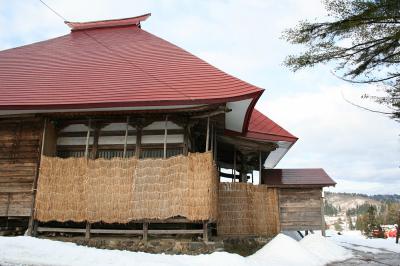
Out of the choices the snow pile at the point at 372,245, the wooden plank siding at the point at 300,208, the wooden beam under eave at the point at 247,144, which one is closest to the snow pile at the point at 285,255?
the wooden plank siding at the point at 300,208

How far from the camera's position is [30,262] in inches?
290

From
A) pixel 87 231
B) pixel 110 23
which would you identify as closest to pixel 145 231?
pixel 87 231

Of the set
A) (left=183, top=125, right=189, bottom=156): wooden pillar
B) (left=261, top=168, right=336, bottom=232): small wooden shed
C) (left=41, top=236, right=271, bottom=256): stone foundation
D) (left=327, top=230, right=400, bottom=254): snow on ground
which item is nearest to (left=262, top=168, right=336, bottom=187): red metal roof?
(left=261, top=168, right=336, bottom=232): small wooden shed

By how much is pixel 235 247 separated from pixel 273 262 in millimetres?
2477

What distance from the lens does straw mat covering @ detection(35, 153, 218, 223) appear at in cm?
956

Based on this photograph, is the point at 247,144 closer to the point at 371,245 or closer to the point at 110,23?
the point at 110,23

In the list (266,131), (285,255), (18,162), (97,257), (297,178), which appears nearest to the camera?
(97,257)

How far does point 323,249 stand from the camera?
12.3 m

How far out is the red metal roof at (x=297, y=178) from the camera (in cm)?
1324

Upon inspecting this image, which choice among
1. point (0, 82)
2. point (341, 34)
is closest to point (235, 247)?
point (341, 34)

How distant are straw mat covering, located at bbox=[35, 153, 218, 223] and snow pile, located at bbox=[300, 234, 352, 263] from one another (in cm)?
414

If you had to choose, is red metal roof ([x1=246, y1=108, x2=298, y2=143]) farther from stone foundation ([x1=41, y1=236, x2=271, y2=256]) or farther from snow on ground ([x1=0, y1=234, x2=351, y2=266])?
stone foundation ([x1=41, y1=236, x2=271, y2=256])

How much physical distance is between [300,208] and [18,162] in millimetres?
9175

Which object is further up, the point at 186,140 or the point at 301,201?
the point at 186,140
